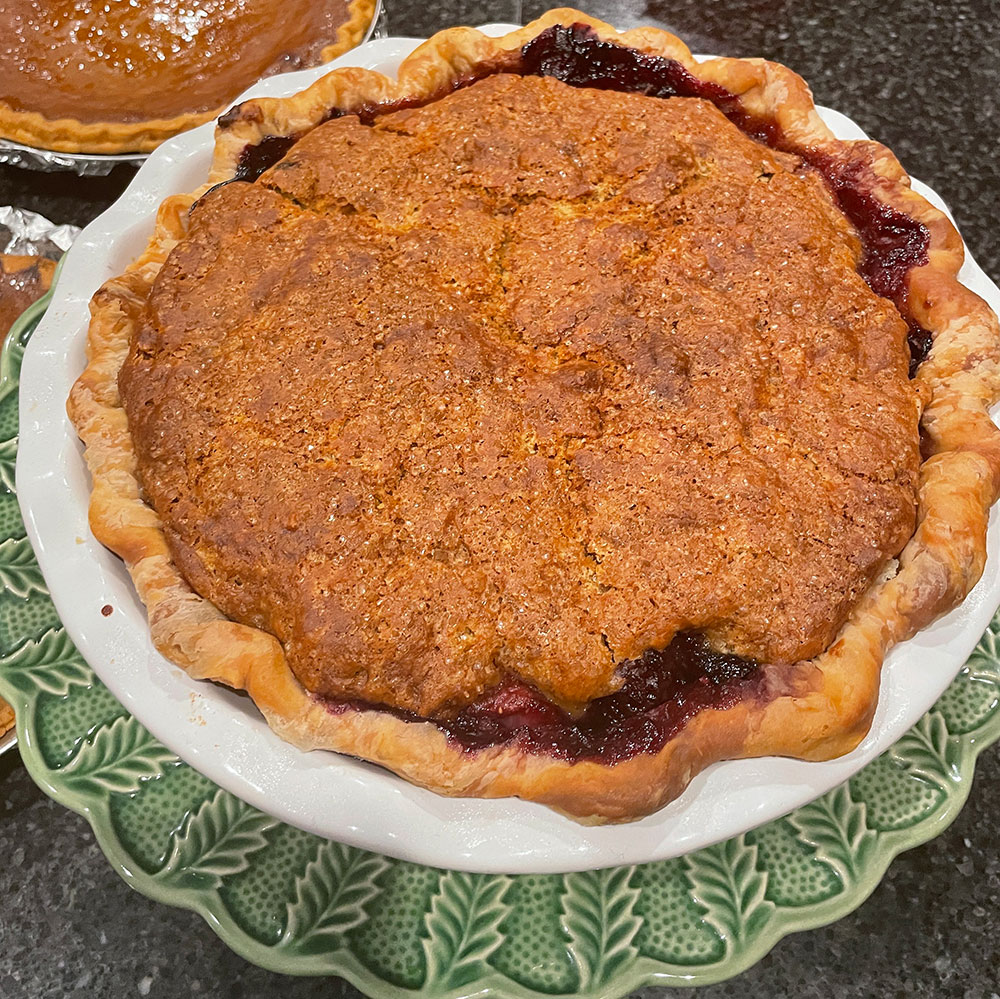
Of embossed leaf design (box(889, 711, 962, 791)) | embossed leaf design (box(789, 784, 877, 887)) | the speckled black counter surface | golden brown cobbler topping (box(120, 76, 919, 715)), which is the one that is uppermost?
golden brown cobbler topping (box(120, 76, 919, 715))

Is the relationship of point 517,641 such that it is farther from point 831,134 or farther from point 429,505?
point 831,134

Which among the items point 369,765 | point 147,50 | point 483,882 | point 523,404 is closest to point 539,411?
point 523,404

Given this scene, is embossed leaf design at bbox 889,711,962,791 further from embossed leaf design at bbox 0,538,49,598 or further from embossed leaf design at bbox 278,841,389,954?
embossed leaf design at bbox 0,538,49,598

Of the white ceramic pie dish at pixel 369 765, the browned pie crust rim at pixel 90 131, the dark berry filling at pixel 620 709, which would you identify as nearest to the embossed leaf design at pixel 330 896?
the white ceramic pie dish at pixel 369 765

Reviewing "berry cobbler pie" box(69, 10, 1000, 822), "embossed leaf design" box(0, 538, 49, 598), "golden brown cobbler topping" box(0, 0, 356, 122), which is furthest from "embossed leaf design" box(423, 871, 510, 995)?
"golden brown cobbler topping" box(0, 0, 356, 122)

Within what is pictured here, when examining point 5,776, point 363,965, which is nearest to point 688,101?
point 363,965

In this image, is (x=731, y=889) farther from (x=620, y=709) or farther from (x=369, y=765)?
(x=369, y=765)
